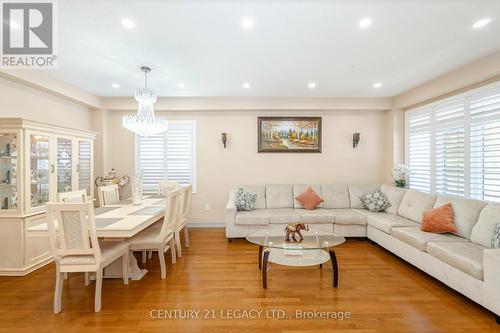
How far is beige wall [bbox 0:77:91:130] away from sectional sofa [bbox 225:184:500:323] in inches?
128

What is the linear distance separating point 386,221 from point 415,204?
1.88 feet

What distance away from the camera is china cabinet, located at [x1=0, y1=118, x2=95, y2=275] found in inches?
121

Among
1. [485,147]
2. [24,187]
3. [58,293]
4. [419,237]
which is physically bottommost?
[58,293]

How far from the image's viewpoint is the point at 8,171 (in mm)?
3211

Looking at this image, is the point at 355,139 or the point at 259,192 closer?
the point at 259,192

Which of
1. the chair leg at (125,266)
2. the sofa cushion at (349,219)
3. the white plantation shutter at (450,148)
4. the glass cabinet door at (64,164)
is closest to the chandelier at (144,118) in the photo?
the glass cabinet door at (64,164)

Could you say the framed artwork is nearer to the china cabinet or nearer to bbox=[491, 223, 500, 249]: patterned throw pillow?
bbox=[491, 223, 500, 249]: patterned throw pillow

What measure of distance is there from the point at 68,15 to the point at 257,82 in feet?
8.55

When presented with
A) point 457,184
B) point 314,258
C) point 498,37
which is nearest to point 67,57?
point 314,258

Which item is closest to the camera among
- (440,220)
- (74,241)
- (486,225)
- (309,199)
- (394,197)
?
(74,241)

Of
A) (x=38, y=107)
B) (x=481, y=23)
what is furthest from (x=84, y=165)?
(x=481, y=23)

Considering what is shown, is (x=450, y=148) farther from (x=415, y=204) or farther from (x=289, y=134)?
A: (x=289, y=134)

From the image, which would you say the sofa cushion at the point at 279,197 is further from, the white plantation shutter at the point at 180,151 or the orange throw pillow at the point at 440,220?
the orange throw pillow at the point at 440,220

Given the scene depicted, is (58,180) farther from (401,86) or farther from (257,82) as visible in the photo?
(401,86)
